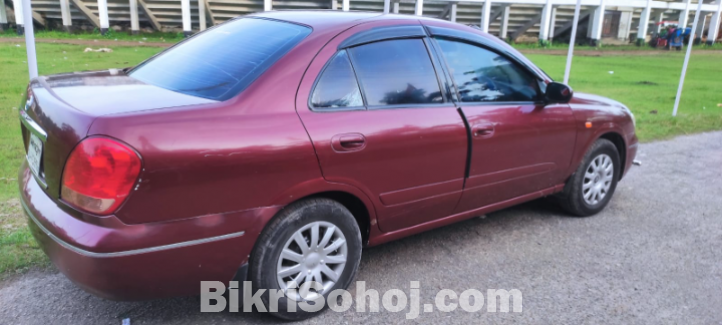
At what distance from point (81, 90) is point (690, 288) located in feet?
12.5

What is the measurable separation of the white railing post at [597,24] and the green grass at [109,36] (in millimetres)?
19184

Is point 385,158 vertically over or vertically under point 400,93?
under

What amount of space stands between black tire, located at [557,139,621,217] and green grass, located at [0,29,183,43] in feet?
58.6

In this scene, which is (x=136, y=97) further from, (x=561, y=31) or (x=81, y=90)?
(x=561, y=31)

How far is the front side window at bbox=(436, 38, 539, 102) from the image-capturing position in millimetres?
3590

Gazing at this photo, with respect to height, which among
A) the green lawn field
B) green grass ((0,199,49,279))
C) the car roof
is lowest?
green grass ((0,199,49,279))

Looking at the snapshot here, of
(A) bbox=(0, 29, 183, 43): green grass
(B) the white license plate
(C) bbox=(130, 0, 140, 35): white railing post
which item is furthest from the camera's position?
(C) bbox=(130, 0, 140, 35): white railing post

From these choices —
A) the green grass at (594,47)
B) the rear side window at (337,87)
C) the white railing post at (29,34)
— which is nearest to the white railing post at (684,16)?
the green grass at (594,47)

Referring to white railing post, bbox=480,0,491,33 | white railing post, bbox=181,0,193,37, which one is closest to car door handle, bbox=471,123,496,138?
white railing post, bbox=181,0,193,37

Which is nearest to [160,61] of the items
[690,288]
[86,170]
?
[86,170]

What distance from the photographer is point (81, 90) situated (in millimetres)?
2770

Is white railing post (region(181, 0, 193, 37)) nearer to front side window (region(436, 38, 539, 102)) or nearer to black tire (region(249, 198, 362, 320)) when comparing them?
front side window (region(436, 38, 539, 102))

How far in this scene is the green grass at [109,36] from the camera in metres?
19.2

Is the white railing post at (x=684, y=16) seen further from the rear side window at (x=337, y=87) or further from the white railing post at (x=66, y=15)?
the rear side window at (x=337, y=87)
